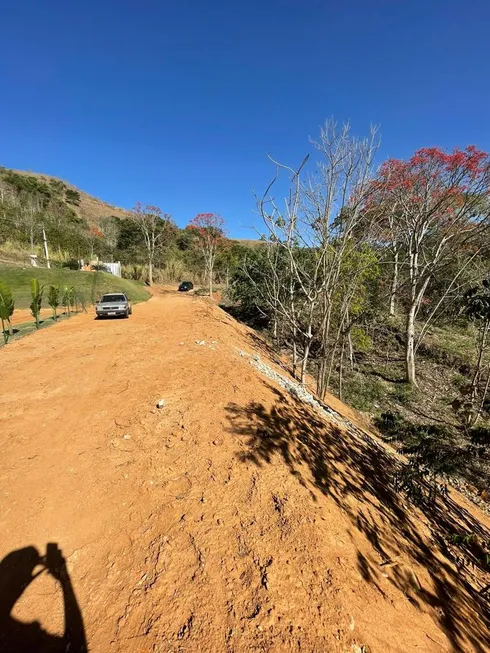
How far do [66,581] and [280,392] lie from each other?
5130 mm

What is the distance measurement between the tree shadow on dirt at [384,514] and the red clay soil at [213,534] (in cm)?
2

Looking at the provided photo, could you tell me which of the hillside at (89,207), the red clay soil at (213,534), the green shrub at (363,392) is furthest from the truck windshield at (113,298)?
the hillside at (89,207)

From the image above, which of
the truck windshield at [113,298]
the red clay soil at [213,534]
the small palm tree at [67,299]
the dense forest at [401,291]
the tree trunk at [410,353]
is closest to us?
the red clay soil at [213,534]

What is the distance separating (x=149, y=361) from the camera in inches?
324

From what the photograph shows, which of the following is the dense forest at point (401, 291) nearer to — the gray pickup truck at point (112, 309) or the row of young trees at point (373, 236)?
the row of young trees at point (373, 236)

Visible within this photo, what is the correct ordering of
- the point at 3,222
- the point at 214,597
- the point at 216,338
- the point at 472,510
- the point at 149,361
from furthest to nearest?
the point at 3,222 < the point at 216,338 < the point at 149,361 < the point at 472,510 < the point at 214,597

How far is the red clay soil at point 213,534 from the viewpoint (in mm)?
2605

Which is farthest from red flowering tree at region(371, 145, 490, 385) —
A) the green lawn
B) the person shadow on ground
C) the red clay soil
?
the green lawn

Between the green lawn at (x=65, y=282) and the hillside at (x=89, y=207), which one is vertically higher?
the hillside at (x=89, y=207)

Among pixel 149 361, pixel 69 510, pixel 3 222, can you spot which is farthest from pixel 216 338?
pixel 3 222

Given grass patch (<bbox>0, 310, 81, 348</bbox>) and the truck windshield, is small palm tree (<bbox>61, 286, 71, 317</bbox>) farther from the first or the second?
the truck windshield

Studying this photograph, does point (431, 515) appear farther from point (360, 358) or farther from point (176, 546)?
point (360, 358)

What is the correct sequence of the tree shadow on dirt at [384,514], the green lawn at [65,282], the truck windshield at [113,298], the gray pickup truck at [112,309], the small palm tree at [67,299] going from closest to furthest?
the tree shadow on dirt at [384,514] → the gray pickup truck at [112,309] → the truck windshield at [113,298] → the small palm tree at [67,299] → the green lawn at [65,282]

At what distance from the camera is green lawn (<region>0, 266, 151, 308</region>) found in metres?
21.0
